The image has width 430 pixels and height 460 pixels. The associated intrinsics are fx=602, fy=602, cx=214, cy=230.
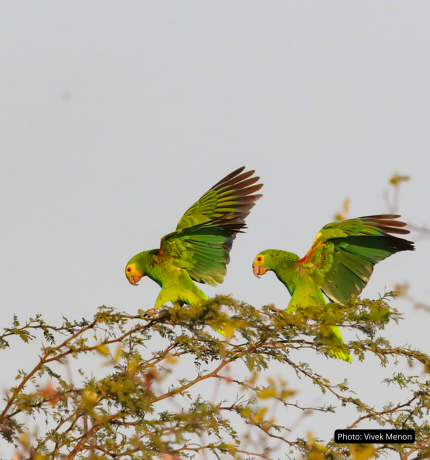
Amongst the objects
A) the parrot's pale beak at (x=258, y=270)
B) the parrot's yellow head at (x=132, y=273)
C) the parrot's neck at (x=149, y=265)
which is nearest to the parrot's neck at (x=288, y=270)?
the parrot's pale beak at (x=258, y=270)

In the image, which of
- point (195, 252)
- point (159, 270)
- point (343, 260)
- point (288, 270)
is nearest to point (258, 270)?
point (288, 270)

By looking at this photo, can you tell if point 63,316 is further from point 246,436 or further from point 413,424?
point 413,424

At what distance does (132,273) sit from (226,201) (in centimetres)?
117

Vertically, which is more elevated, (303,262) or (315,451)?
(303,262)

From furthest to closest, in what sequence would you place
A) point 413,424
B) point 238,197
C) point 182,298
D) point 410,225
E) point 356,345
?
point 238,197, point 182,298, point 413,424, point 356,345, point 410,225

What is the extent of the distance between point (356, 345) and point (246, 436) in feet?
3.68

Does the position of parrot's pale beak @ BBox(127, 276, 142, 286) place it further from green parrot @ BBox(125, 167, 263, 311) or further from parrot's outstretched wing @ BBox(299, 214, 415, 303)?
parrot's outstretched wing @ BBox(299, 214, 415, 303)

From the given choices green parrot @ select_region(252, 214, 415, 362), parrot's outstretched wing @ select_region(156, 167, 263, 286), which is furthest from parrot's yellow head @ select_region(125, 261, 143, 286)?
green parrot @ select_region(252, 214, 415, 362)

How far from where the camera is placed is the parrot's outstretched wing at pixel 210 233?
5539 millimetres

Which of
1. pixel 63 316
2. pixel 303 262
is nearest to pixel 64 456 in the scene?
pixel 63 316

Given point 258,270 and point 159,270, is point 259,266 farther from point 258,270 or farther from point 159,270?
point 159,270

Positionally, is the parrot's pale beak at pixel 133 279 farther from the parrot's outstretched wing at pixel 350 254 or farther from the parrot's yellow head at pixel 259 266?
the parrot's outstretched wing at pixel 350 254

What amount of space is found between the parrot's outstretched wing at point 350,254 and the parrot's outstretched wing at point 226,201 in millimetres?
799

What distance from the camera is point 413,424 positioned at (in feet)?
16.2
